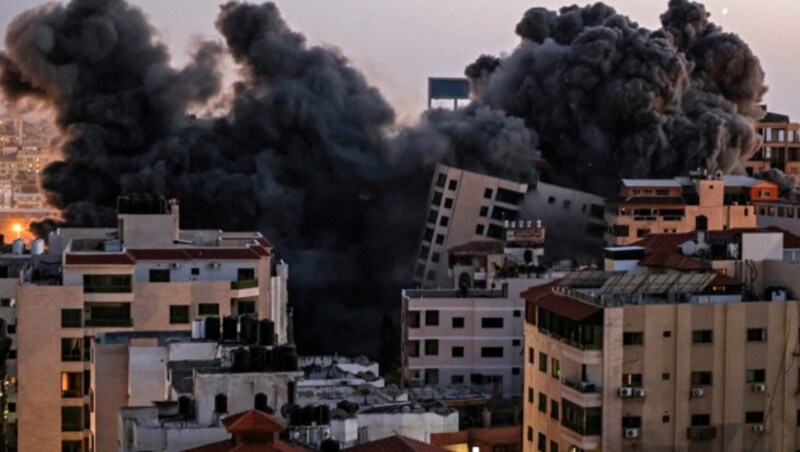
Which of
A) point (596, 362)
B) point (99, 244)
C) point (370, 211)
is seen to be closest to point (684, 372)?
point (596, 362)

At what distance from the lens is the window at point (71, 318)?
4262 cm

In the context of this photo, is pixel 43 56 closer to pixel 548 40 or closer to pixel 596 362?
pixel 548 40

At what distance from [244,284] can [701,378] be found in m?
13.2

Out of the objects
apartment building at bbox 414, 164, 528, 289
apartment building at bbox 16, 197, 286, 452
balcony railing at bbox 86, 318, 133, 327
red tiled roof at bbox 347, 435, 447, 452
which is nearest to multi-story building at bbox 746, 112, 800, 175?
apartment building at bbox 414, 164, 528, 289

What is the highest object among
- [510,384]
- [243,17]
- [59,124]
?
[243,17]

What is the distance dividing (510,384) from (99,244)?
12.8 m

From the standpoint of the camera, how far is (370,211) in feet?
249

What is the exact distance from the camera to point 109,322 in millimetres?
43375

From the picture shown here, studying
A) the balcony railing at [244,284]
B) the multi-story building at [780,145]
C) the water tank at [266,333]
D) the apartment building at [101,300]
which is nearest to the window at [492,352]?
the apartment building at [101,300]

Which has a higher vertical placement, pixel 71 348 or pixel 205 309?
pixel 205 309

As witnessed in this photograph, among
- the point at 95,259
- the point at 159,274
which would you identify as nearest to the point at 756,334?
the point at 159,274

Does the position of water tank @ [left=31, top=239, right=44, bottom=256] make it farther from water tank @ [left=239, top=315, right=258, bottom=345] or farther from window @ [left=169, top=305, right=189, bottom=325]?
water tank @ [left=239, top=315, right=258, bottom=345]

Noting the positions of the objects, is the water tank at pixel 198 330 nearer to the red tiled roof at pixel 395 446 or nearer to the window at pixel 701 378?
the red tiled roof at pixel 395 446

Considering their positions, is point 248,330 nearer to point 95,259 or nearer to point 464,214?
point 95,259
